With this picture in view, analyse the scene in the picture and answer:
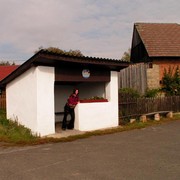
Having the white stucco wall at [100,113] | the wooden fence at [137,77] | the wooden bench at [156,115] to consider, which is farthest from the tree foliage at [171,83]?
the white stucco wall at [100,113]

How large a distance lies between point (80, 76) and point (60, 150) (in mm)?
4368

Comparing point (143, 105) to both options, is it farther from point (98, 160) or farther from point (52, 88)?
point (98, 160)

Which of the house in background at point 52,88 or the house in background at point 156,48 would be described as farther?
the house in background at point 156,48

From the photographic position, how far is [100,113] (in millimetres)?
12922

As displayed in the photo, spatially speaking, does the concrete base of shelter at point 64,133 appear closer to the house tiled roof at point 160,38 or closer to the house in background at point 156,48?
the house in background at point 156,48

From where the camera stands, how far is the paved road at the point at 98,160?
6030 millimetres

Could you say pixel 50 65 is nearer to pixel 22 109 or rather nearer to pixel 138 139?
pixel 22 109

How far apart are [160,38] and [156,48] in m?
1.73

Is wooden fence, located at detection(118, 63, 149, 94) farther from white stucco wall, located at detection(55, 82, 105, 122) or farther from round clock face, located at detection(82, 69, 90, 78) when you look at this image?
round clock face, located at detection(82, 69, 90, 78)

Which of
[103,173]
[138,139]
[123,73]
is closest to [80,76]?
[138,139]

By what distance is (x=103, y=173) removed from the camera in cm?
613

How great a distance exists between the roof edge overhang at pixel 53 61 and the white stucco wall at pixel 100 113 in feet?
3.66

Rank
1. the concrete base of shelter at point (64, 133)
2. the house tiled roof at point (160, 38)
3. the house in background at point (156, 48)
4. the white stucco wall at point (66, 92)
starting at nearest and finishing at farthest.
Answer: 1. the concrete base of shelter at point (64, 133)
2. the white stucco wall at point (66, 92)
3. the house in background at point (156, 48)
4. the house tiled roof at point (160, 38)

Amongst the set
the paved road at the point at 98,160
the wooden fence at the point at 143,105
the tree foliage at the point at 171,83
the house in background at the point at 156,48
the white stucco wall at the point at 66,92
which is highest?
the house in background at the point at 156,48
